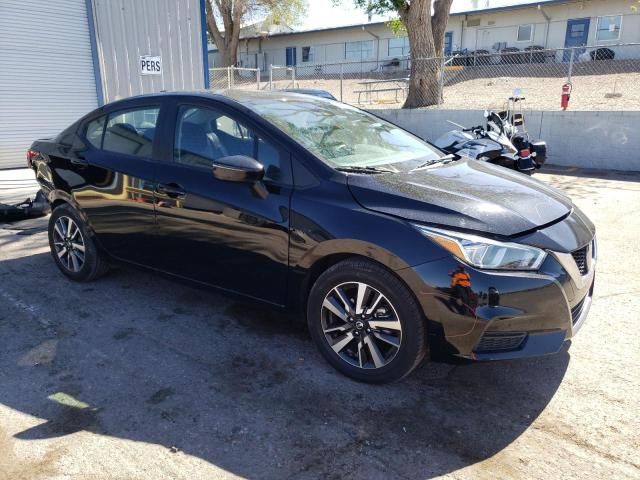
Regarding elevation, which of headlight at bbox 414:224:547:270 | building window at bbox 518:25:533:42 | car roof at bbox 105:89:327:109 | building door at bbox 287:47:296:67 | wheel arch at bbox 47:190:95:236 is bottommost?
wheel arch at bbox 47:190:95:236

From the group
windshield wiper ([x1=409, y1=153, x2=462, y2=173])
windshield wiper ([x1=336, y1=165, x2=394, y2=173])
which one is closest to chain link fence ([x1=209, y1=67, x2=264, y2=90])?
windshield wiper ([x1=409, y1=153, x2=462, y2=173])

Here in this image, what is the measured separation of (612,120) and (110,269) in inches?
397

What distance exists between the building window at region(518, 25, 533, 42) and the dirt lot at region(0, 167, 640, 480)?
100.0 ft

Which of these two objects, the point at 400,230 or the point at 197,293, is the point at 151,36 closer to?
the point at 197,293

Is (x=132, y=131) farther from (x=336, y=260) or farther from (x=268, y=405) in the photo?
(x=268, y=405)

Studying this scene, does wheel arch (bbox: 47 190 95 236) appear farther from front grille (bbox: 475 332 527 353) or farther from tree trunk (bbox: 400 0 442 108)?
tree trunk (bbox: 400 0 442 108)

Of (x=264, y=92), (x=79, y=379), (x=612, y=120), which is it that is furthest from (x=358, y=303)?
(x=612, y=120)

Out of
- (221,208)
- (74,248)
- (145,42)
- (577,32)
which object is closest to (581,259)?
(221,208)

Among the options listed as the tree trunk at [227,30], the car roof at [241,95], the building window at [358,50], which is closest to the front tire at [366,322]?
the car roof at [241,95]

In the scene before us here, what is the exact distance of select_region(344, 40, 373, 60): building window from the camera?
3450 cm

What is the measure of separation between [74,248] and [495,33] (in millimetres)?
32517

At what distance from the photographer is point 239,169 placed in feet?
10.2

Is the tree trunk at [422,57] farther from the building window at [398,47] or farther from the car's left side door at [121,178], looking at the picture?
the building window at [398,47]

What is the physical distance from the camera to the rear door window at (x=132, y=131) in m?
3.91
